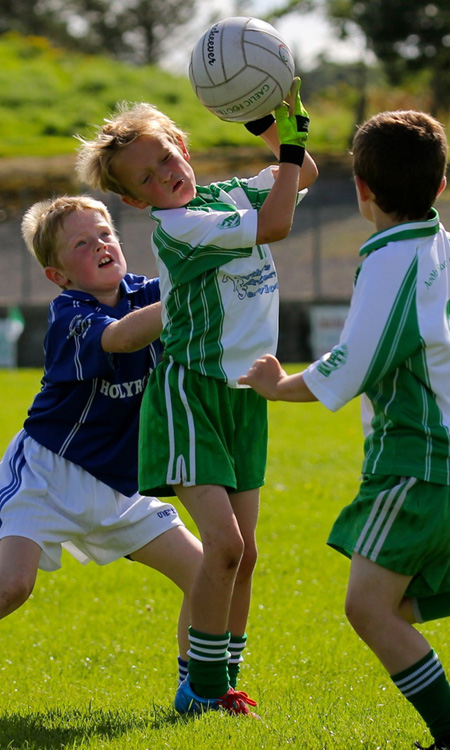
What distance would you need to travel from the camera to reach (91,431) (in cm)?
421

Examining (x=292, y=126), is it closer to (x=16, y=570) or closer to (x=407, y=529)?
(x=407, y=529)

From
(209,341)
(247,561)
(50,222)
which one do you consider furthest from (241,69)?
(247,561)

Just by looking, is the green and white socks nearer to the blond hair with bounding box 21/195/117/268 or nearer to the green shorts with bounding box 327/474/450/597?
the green shorts with bounding box 327/474/450/597

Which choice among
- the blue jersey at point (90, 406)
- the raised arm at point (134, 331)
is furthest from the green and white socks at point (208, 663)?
the raised arm at point (134, 331)

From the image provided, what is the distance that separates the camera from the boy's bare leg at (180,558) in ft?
13.5

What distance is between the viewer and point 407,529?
3096mm

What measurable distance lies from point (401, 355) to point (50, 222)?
1.91m

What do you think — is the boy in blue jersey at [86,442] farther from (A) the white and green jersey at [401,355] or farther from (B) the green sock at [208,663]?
(A) the white and green jersey at [401,355]

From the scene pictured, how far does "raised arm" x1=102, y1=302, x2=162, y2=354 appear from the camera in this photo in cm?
390

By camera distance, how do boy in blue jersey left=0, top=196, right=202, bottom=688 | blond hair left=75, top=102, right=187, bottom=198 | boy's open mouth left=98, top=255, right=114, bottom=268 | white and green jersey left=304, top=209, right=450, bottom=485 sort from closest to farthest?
white and green jersey left=304, top=209, right=450, bottom=485 < blond hair left=75, top=102, right=187, bottom=198 < boy in blue jersey left=0, top=196, right=202, bottom=688 < boy's open mouth left=98, top=255, right=114, bottom=268

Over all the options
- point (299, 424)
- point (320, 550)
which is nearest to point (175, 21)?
point (299, 424)

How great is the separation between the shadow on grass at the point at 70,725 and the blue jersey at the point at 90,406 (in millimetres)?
863

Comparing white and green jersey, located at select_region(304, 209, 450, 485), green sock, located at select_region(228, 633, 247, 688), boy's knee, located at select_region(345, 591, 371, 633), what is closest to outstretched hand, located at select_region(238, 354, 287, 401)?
white and green jersey, located at select_region(304, 209, 450, 485)

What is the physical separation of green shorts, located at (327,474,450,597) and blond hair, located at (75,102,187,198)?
1544 mm
